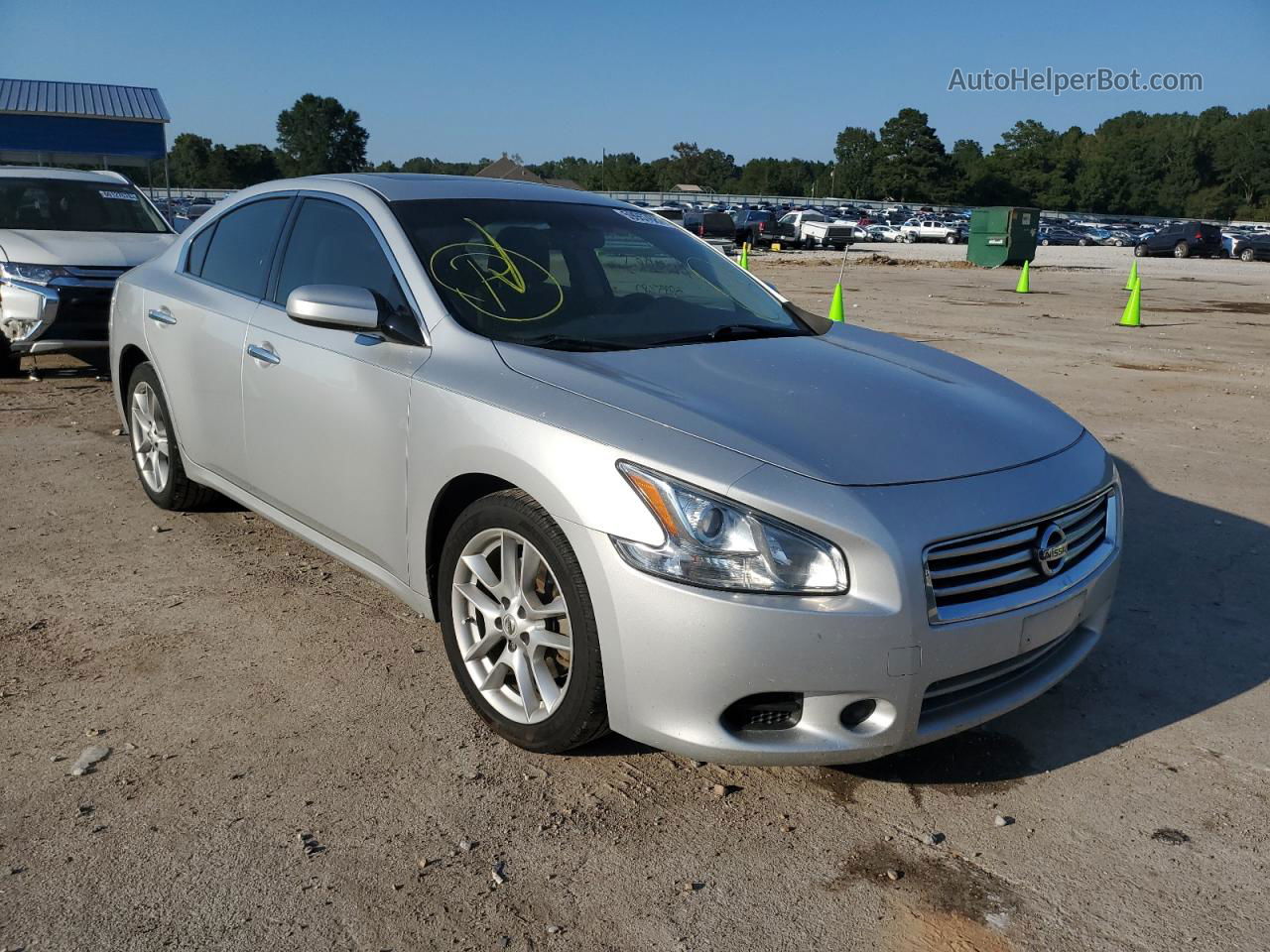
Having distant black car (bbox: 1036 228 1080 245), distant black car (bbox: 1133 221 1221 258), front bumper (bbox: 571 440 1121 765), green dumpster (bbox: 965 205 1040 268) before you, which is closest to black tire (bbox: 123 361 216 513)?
front bumper (bbox: 571 440 1121 765)

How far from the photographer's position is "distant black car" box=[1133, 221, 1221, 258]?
44.7m

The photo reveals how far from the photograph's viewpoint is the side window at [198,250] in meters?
4.88

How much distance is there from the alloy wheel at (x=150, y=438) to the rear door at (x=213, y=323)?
284mm

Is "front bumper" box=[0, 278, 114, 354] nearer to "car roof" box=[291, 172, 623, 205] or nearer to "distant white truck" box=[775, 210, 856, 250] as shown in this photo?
"car roof" box=[291, 172, 623, 205]

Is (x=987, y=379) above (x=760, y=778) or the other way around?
above

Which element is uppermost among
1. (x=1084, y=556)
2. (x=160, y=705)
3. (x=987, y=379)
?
(x=987, y=379)

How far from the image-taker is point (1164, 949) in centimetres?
238

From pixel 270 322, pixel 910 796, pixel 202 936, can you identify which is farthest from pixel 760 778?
pixel 270 322

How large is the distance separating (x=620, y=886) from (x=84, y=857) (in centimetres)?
129

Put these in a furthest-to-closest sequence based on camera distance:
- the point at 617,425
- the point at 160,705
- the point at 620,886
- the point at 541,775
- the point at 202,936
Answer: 1. the point at 160,705
2. the point at 541,775
3. the point at 617,425
4. the point at 620,886
5. the point at 202,936

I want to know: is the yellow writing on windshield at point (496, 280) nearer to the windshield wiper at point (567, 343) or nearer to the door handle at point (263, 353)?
the windshield wiper at point (567, 343)

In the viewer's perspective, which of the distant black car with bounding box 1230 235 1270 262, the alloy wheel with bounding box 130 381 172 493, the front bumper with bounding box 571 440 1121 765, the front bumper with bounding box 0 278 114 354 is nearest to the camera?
the front bumper with bounding box 571 440 1121 765

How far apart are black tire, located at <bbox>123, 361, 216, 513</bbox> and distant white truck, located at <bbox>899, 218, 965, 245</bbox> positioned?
60301mm

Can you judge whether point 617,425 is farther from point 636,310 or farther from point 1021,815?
point 1021,815
